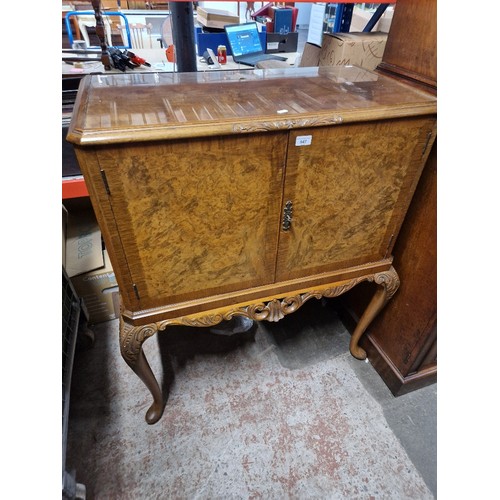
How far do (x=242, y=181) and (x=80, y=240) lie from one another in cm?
114

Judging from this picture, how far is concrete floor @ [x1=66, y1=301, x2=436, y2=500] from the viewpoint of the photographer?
1156 millimetres

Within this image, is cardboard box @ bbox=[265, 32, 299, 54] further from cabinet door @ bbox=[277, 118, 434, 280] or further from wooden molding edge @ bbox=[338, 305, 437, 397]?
wooden molding edge @ bbox=[338, 305, 437, 397]

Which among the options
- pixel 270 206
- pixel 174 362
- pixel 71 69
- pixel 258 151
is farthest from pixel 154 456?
pixel 71 69

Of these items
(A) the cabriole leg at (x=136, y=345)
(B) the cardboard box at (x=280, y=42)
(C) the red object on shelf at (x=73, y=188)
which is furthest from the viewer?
(B) the cardboard box at (x=280, y=42)

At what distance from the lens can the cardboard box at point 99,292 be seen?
152cm

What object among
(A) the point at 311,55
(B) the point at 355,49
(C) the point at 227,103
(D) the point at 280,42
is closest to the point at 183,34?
(A) the point at 311,55

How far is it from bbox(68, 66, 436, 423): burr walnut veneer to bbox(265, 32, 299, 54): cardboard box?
5.39 feet

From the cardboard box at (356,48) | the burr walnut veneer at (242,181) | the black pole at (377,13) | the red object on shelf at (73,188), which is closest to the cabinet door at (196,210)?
the burr walnut veneer at (242,181)

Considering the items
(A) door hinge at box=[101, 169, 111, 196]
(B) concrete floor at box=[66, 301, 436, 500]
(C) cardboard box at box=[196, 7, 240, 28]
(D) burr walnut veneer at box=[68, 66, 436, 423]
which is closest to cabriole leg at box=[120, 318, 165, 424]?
(D) burr walnut veneer at box=[68, 66, 436, 423]

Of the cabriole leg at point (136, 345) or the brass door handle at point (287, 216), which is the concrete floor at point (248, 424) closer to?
the cabriole leg at point (136, 345)

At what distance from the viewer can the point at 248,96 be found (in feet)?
2.88

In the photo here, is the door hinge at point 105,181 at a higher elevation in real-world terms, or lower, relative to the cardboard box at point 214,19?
lower

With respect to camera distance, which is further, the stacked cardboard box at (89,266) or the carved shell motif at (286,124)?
the stacked cardboard box at (89,266)
